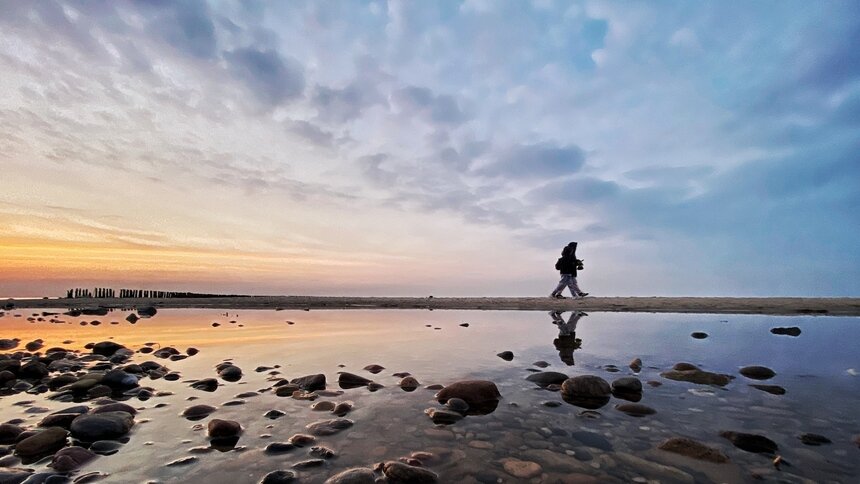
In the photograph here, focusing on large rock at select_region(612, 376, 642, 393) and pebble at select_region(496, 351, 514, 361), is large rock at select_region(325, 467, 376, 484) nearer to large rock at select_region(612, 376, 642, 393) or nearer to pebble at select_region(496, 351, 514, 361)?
large rock at select_region(612, 376, 642, 393)

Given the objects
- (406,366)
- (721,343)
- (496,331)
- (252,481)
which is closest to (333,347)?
(406,366)

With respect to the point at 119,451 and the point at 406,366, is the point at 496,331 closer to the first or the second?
the point at 406,366

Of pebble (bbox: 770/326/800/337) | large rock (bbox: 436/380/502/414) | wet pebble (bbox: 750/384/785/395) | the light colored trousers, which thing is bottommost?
large rock (bbox: 436/380/502/414)

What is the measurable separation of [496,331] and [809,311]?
1981 centimetres

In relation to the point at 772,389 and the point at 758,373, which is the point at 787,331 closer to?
the point at 758,373

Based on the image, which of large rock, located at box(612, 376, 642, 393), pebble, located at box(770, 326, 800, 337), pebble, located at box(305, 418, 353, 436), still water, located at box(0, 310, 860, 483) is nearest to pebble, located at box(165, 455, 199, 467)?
still water, located at box(0, 310, 860, 483)

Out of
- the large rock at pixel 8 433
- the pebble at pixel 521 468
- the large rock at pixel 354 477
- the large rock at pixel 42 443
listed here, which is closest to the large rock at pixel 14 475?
the large rock at pixel 42 443

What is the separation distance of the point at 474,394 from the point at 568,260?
2327cm

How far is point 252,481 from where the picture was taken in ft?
12.4

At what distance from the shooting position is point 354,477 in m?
3.71

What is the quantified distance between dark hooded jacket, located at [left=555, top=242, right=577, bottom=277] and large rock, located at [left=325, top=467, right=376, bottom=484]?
1019 inches

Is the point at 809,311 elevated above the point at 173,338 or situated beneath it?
elevated above

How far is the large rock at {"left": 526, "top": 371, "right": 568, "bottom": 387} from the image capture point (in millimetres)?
7367

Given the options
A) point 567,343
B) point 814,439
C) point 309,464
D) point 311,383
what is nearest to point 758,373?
point 814,439
